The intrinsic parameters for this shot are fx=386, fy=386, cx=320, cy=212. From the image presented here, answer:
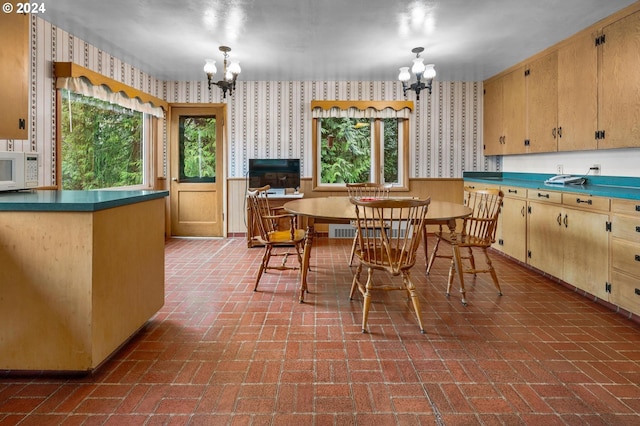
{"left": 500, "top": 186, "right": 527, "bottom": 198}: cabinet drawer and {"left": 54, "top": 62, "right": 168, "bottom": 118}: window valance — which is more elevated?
{"left": 54, "top": 62, "right": 168, "bottom": 118}: window valance

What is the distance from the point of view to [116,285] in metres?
2.11

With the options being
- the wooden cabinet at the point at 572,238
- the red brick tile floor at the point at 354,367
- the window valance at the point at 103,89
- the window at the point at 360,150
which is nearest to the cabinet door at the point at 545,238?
the wooden cabinet at the point at 572,238

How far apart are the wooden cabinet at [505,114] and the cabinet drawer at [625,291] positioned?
245cm

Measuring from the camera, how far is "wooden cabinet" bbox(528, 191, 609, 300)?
9.95 feet

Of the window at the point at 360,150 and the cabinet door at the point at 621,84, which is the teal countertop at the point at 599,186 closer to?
the cabinet door at the point at 621,84

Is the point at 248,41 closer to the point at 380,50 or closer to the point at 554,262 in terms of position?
the point at 380,50

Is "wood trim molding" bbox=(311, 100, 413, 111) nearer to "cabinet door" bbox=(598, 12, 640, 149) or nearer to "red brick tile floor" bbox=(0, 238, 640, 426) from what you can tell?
"cabinet door" bbox=(598, 12, 640, 149)

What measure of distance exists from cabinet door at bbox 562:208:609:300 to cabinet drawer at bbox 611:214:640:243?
8cm

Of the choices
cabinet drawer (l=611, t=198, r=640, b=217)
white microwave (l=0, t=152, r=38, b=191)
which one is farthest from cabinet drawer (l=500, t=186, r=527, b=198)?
white microwave (l=0, t=152, r=38, b=191)

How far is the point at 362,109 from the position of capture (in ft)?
19.5

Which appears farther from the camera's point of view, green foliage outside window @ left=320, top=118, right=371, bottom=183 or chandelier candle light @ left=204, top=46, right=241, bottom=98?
green foliage outside window @ left=320, top=118, right=371, bottom=183

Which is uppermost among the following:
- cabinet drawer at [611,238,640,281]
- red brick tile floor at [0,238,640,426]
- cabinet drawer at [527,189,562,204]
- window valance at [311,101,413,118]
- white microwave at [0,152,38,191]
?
window valance at [311,101,413,118]

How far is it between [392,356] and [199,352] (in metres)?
1.11

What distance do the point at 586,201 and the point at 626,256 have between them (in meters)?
0.57
